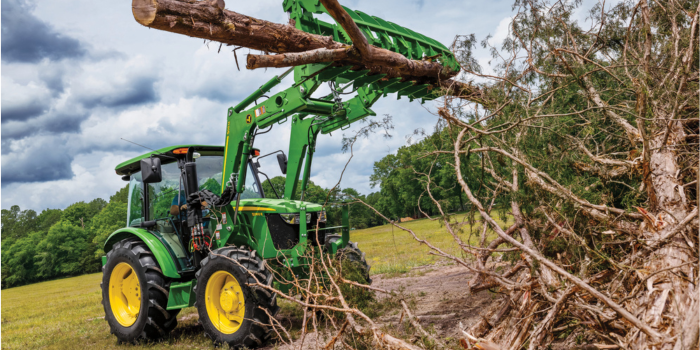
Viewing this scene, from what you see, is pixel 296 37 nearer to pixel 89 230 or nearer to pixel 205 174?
pixel 205 174

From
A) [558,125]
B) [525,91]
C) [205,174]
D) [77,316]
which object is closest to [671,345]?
[558,125]

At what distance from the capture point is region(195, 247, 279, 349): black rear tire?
513 cm

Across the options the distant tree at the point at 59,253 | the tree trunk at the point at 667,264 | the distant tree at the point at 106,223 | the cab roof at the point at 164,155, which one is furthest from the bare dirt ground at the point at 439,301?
the distant tree at the point at 59,253

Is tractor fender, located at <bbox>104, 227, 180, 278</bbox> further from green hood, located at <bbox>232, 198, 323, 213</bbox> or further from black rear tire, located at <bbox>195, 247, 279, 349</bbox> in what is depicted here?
green hood, located at <bbox>232, 198, 323, 213</bbox>

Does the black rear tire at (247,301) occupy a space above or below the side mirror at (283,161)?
below

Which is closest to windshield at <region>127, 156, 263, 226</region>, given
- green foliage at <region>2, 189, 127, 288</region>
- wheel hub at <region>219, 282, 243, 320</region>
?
wheel hub at <region>219, 282, 243, 320</region>

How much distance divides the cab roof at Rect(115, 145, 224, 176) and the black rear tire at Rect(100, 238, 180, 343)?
1333 mm

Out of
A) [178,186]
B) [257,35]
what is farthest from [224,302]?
[257,35]

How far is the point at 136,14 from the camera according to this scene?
347cm

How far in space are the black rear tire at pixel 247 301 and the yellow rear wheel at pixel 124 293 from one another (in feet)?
6.38

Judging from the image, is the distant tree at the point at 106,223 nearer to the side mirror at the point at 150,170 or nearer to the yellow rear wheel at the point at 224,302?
the side mirror at the point at 150,170

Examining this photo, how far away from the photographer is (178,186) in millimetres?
6484

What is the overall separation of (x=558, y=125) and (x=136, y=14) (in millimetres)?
4207

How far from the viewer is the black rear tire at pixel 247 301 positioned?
5129 millimetres
